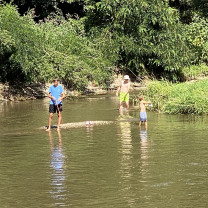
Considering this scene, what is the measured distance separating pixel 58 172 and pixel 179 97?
9.68 meters

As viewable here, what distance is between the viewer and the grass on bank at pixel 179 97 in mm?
20500

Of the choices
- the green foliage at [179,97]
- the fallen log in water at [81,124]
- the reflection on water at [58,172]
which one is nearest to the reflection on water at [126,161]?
the fallen log in water at [81,124]

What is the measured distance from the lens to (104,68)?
3152cm

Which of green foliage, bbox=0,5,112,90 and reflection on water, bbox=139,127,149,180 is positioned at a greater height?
green foliage, bbox=0,5,112,90

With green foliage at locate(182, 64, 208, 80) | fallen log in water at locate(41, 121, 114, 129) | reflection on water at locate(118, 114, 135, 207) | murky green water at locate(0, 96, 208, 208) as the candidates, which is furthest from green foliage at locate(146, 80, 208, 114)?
green foliage at locate(182, 64, 208, 80)

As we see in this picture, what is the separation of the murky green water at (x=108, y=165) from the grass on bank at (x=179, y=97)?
0.55m

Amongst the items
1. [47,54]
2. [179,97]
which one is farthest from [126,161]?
[47,54]

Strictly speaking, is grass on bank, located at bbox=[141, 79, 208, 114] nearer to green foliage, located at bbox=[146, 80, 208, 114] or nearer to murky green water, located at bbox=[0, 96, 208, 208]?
green foliage, located at bbox=[146, 80, 208, 114]

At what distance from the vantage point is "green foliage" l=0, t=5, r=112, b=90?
28219mm

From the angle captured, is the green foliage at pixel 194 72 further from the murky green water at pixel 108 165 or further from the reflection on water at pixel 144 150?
the reflection on water at pixel 144 150

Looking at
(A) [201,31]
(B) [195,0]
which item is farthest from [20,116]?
(B) [195,0]

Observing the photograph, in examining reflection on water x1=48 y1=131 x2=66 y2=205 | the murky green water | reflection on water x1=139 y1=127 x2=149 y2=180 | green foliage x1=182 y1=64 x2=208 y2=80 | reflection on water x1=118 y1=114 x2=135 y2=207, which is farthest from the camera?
green foliage x1=182 y1=64 x2=208 y2=80

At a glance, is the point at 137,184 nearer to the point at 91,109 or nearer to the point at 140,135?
the point at 140,135

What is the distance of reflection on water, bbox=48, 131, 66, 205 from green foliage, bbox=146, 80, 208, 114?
5.83 meters
